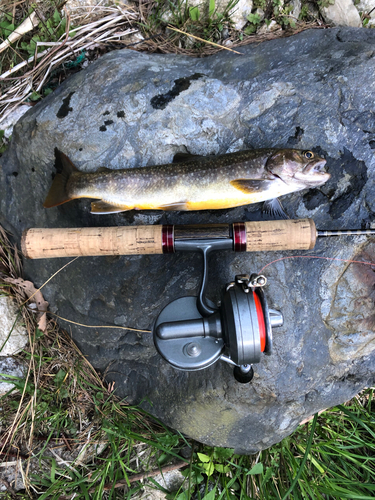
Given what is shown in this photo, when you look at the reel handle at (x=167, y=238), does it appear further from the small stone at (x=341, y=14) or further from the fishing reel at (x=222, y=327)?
the small stone at (x=341, y=14)

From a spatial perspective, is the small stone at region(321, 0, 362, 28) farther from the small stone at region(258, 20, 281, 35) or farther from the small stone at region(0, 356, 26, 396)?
the small stone at region(0, 356, 26, 396)

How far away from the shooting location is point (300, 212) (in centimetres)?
284

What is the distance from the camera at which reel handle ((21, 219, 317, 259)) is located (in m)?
2.42

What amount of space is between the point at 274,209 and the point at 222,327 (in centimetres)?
114

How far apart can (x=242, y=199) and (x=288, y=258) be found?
586 mm

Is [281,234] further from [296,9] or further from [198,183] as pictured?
[296,9]

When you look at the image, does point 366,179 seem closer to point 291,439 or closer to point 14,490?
point 291,439

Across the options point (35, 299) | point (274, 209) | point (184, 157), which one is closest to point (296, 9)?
point (184, 157)

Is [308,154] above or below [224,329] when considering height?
above

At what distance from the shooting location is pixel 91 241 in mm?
2525

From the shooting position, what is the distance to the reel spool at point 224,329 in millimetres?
2076

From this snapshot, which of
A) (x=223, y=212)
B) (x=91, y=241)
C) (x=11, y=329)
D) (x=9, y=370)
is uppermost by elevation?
(x=91, y=241)

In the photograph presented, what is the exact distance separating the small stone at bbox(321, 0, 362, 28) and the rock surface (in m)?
0.56

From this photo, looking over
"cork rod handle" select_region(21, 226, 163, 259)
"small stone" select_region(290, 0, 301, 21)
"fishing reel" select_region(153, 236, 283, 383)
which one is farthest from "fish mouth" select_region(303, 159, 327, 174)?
"small stone" select_region(290, 0, 301, 21)
